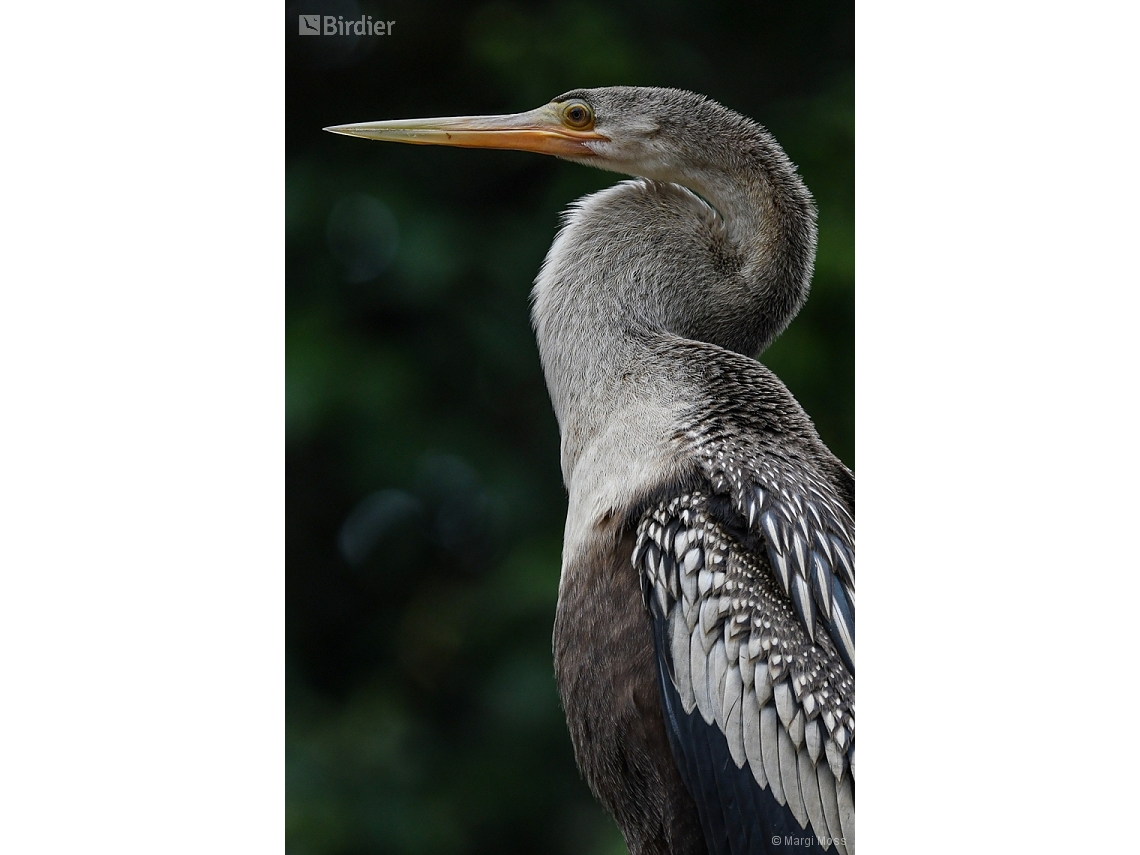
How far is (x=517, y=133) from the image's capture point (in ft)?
8.49

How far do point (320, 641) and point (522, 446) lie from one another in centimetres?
82

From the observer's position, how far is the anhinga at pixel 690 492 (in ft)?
7.14

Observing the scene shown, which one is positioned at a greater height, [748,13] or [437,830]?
[748,13]

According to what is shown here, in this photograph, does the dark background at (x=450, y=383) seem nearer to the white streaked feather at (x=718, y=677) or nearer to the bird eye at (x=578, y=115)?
the bird eye at (x=578, y=115)

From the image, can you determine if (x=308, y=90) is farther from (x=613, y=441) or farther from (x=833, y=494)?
(x=833, y=494)

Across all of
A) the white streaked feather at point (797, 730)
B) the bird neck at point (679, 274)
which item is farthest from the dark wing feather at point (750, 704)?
the bird neck at point (679, 274)

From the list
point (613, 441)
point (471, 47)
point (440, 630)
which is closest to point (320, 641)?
point (440, 630)

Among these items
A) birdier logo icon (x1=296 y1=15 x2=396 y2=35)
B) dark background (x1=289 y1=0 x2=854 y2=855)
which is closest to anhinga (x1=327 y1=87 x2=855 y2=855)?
dark background (x1=289 y1=0 x2=854 y2=855)

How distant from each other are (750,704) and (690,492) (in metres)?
0.42

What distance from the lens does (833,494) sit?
7.84 ft

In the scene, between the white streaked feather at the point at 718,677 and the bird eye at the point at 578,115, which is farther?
the bird eye at the point at 578,115

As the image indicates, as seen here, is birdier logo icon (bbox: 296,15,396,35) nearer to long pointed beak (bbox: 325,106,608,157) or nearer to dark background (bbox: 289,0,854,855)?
dark background (bbox: 289,0,854,855)

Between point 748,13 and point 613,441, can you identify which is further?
point 748,13

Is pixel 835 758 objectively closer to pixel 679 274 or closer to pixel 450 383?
pixel 679 274
